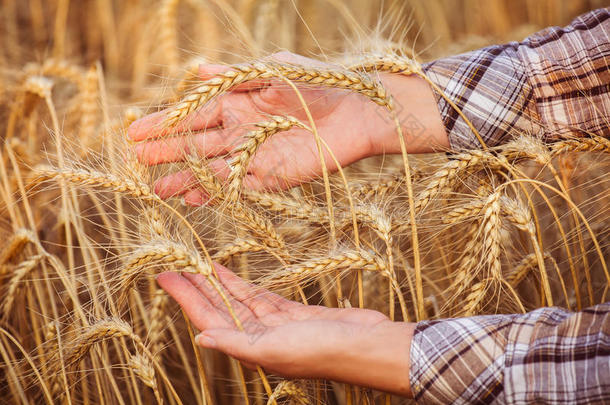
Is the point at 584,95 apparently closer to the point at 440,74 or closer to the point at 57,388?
the point at 440,74

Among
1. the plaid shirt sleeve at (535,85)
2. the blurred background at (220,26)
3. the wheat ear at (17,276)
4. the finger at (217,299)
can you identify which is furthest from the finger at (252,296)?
the blurred background at (220,26)

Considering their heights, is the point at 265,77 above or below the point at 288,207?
above

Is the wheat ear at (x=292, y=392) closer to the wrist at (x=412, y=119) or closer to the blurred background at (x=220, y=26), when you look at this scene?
the wrist at (x=412, y=119)

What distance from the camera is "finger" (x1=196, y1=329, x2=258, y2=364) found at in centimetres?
93

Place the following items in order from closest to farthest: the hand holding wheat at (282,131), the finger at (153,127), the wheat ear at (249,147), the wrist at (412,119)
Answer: the wheat ear at (249,147)
the finger at (153,127)
the hand holding wheat at (282,131)
the wrist at (412,119)

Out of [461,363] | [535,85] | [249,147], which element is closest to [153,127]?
[249,147]

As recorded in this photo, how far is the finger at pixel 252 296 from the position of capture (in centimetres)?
110

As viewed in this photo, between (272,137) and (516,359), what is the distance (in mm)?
866

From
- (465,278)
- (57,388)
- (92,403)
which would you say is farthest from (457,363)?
(92,403)

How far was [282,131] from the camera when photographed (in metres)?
1.33

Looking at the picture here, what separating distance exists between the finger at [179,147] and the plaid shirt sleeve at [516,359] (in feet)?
2.19

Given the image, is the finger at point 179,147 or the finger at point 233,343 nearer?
the finger at point 233,343

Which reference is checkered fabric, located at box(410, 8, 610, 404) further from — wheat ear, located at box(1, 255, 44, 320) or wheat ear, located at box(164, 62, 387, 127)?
wheat ear, located at box(1, 255, 44, 320)

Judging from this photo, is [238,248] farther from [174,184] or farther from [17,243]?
[17,243]
